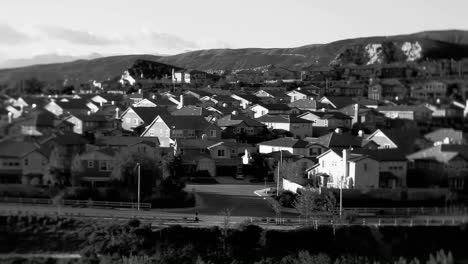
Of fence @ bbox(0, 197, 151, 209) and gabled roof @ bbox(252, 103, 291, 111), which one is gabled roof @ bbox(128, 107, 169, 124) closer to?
gabled roof @ bbox(252, 103, 291, 111)

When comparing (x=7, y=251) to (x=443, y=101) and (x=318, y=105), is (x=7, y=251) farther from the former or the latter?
(x=318, y=105)

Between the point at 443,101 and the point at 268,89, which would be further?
the point at 268,89

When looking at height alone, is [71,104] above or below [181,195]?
above

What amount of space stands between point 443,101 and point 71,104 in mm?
14643

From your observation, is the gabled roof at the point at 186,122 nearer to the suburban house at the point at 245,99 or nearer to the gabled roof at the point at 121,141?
the gabled roof at the point at 121,141

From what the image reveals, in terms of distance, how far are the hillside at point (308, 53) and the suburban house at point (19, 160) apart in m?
8.53

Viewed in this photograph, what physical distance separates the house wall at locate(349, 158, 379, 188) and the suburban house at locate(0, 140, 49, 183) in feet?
21.4

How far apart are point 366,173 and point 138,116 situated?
36.2 feet

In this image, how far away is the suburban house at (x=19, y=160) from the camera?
14.5 m

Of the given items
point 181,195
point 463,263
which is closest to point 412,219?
point 463,263

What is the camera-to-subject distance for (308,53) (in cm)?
2320

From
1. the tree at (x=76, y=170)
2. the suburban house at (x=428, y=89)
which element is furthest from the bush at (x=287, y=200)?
the suburban house at (x=428, y=89)

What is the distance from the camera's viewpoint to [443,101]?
69.6ft

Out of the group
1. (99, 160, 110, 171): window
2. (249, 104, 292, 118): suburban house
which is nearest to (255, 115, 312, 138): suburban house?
(249, 104, 292, 118): suburban house
